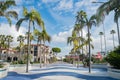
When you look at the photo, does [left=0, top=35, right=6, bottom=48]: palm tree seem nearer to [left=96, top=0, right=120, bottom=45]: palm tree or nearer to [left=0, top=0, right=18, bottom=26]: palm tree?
[left=0, top=0, right=18, bottom=26]: palm tree

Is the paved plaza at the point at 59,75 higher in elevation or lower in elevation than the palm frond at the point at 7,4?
lower

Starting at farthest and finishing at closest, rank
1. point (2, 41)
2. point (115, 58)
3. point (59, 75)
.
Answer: point (2, 41), point (59, 75), point (115, 58)

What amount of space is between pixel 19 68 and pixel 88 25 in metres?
13.9

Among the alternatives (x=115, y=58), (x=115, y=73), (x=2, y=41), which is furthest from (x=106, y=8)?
(x=2, y=41)

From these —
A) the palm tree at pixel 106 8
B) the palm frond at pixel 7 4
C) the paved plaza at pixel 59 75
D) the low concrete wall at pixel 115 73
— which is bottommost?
the paved plaza at pixel 59 75

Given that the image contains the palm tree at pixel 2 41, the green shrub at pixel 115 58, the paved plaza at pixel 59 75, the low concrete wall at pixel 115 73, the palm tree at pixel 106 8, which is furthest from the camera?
the palm tree at pixel 2 41

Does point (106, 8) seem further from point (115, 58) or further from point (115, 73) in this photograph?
point (115, 73)

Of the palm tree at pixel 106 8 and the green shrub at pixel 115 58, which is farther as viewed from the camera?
the green shrub at pixel 115 58

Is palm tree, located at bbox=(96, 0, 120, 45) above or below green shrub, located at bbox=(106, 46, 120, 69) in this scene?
above

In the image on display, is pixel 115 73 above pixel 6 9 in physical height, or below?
below

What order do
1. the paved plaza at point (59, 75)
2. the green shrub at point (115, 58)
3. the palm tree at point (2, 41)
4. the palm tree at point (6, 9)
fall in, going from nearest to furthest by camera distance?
the paved plaza at point (59, 75)
the green shrub at point (115, 58)
the palm tree at point (6, 9)
the palm tree at point (2, 41)

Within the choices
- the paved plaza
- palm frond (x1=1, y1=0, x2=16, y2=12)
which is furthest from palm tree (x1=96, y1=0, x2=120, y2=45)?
palm frond (x1=1, y1=0, x2=16, y2=12)

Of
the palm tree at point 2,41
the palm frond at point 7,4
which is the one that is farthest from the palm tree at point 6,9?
the palm tree at point 2,41

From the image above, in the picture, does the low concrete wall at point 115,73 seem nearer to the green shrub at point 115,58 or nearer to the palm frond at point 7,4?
the green shrub at point 115,58
